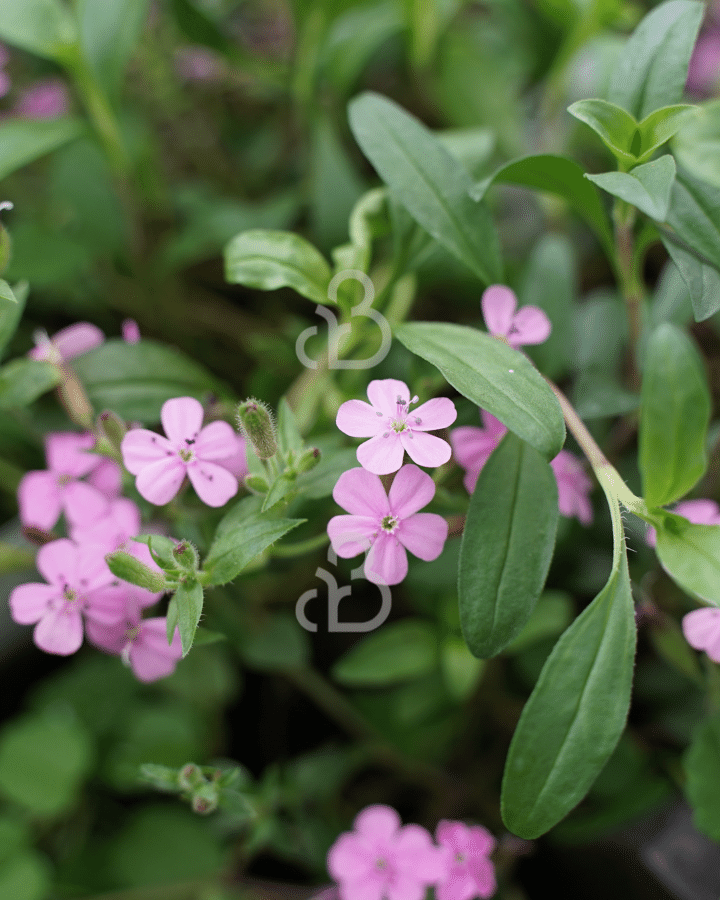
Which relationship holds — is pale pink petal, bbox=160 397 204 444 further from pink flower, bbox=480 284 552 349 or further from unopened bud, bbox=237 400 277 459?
pink flower, bbox=480 284 552 349

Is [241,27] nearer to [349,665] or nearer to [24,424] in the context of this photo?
[24,424]

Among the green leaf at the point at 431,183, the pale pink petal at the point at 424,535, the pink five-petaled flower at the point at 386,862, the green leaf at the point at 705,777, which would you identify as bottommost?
the pink five-petaled flower at the point at 386,862

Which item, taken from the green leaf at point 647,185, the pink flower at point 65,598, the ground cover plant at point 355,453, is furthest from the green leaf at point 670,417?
the pink flower at point 65,598

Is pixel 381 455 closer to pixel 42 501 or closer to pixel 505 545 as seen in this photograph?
pixel 505 545

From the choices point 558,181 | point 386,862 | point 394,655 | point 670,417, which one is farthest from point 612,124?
point 386,862

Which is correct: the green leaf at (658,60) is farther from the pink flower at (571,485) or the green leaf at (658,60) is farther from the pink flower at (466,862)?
the pink flower at (466,862)
